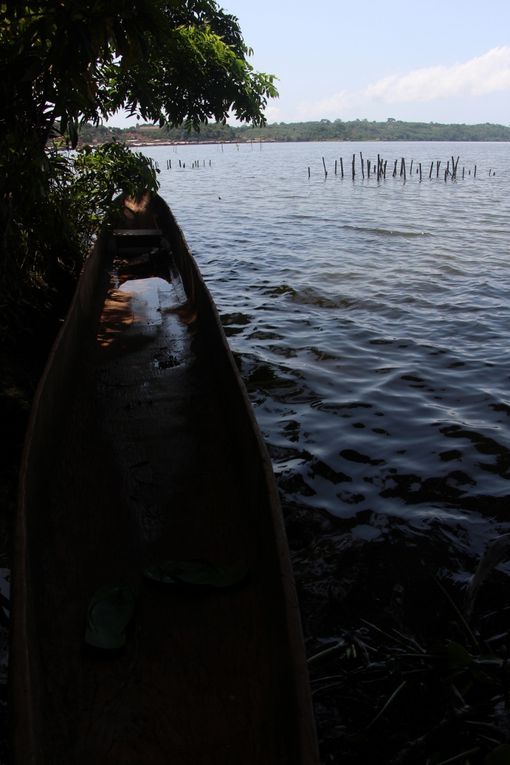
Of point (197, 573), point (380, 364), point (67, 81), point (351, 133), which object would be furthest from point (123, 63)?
point (351, 133)

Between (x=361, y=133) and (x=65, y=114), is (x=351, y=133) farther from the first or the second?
(x=65, y=114)

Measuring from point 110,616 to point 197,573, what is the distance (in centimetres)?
42

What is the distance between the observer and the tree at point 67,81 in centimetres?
378

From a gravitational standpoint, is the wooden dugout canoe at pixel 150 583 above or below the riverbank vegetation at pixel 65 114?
below

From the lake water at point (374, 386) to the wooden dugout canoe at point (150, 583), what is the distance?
967 mm

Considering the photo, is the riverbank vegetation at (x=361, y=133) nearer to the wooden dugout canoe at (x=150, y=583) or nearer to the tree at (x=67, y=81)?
the tree at (x=67, y=81)

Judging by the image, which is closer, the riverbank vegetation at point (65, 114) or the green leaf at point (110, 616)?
the green leaf at point (110, 616)

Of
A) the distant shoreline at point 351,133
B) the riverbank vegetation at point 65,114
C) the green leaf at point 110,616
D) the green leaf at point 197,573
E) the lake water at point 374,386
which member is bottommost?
the lake water at point 374,386

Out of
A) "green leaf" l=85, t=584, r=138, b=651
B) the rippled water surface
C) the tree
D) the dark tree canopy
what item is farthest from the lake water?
the dark tree canopy

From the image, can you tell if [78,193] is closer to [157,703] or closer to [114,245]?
[114,245]

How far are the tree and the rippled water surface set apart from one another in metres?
2.92

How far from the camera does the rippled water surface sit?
4.63m

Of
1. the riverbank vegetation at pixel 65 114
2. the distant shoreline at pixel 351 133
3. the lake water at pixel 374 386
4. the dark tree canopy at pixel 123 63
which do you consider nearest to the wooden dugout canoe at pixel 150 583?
the riverbank vegetation at pixel 65 114

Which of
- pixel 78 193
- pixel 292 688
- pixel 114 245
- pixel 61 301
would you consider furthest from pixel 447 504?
pixel 114 245
